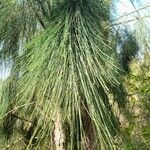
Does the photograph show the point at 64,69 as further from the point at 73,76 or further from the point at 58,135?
the point at 58,135

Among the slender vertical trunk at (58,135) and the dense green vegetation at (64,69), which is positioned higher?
the dense green vegetation at (64,69)

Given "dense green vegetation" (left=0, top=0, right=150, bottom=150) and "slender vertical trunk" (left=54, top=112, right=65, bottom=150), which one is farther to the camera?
"slender vertical trunk" (left=54, top=112, right=65, bottom=150)

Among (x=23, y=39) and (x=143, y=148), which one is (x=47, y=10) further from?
(x=143, y=148)

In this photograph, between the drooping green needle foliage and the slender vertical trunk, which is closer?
the drooping green needle foliage

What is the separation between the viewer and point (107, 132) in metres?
1.36

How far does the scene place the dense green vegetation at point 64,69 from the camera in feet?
4.53

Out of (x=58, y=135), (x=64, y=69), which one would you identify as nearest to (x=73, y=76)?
(x=64, y=69)

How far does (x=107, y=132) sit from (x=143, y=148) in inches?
61.2

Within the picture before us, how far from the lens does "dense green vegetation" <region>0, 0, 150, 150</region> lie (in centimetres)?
138

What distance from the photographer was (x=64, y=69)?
1389 millimetres

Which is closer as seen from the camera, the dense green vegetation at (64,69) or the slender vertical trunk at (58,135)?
the dense green vegetation at (64,69)

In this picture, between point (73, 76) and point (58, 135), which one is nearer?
point (73, 76)

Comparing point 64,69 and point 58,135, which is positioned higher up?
point 64,69

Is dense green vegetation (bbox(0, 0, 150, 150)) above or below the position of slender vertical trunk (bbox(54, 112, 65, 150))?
above
